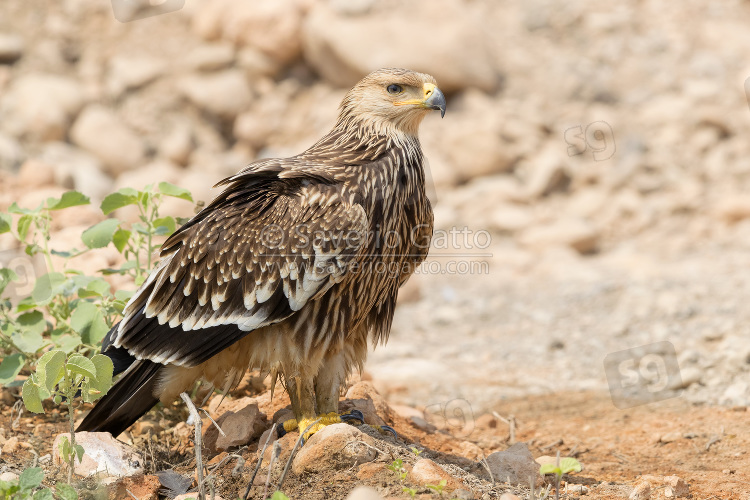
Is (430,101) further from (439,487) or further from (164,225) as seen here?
(439,487)

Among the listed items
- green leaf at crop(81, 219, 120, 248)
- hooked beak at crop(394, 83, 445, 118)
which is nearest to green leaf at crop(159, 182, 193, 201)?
green leaf at crop(81, 219, 120, 248)

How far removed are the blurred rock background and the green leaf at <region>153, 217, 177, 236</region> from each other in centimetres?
400

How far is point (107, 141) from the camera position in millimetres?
12023

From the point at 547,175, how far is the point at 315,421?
27.4ft

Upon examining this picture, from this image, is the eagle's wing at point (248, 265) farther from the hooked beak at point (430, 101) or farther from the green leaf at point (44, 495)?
the green leaf at point (44, 495)

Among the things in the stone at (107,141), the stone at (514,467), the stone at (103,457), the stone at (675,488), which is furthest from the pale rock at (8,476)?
the stone at (107,141)

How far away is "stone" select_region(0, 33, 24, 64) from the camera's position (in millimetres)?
12969

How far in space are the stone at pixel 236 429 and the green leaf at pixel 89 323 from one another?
0.79 metres

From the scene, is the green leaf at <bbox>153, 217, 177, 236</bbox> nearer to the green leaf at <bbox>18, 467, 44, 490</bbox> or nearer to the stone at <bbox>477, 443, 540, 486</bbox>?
the green leaf at <bbox>18, 467, 44, 490</bbox>

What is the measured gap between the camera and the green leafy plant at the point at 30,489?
10.4ft

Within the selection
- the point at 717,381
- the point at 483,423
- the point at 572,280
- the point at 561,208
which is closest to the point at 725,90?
the point at 561,208

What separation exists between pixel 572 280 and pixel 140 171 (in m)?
6.16

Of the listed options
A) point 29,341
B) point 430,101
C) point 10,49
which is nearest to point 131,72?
point 10,49

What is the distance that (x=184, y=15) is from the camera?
14094mm
